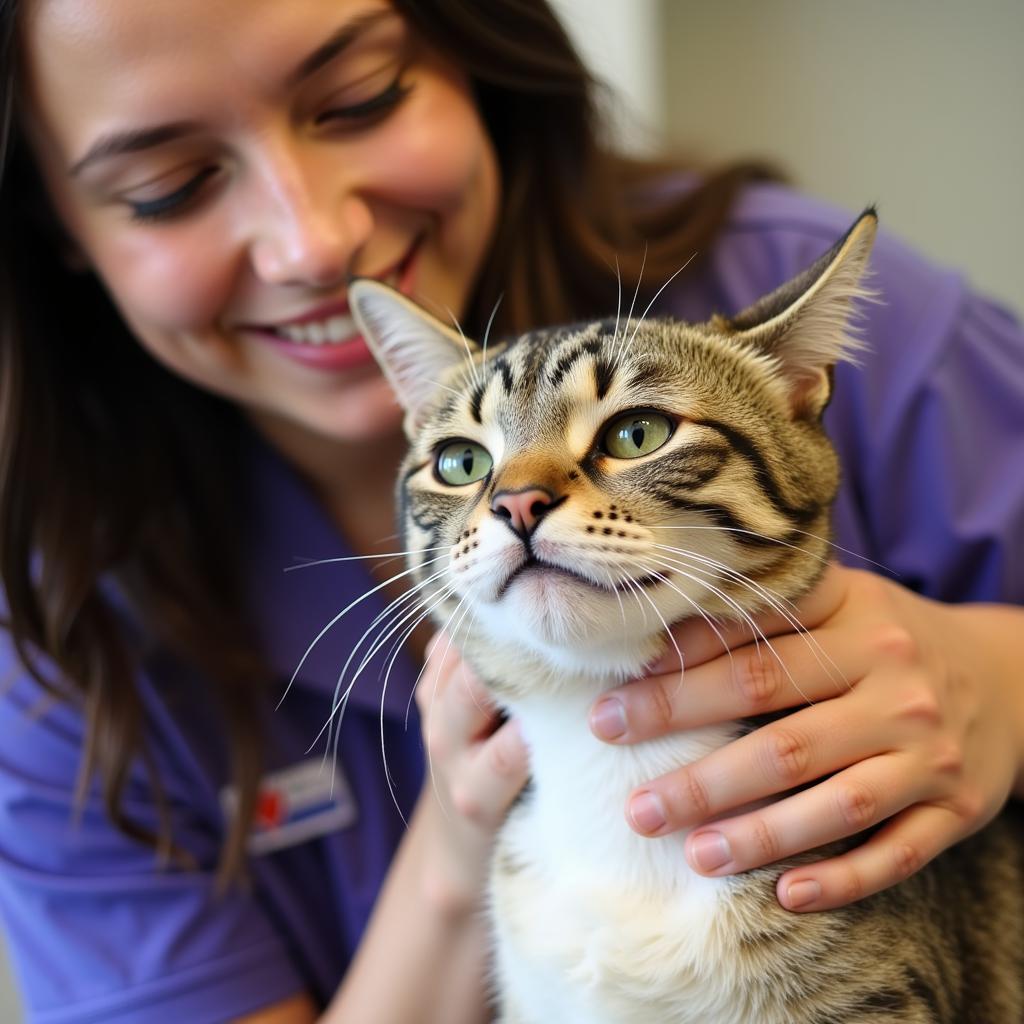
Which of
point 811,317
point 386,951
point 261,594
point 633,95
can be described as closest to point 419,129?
point 811,317

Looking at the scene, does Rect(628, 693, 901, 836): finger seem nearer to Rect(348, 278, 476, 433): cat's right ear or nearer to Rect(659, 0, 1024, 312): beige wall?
Rect(348, 278, 476, 433): cat's right ear

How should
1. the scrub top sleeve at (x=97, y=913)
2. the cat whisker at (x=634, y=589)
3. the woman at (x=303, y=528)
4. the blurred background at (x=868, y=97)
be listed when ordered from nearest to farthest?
the cat whisker at (x=634, y=589), the woman at (x=303, y=528), the scrub top sleeve at (x=97, y=913), the blurred background at (x=868, y=97)

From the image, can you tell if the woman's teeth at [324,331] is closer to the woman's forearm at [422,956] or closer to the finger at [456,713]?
the finger at [456,713]

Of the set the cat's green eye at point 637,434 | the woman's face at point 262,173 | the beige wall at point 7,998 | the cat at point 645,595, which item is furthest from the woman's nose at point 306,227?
the beige wall at point 7,998

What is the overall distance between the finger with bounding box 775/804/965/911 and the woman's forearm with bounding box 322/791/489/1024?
0.40 m

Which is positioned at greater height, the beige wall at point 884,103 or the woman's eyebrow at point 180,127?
the woman's eyebrow at point 180,127

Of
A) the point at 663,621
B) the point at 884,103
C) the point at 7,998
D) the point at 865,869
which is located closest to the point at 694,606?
the point at 663,621

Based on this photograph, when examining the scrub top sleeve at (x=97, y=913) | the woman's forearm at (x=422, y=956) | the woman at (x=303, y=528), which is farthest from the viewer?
the scrub top sleeve at (x=97, y=913)

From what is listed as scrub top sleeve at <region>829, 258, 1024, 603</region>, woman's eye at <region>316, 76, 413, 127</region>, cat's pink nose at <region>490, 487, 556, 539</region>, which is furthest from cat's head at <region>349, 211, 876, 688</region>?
scrub top sleeve at <region>829, 258, 1024, 603</region>

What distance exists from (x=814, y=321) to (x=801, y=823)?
1.28 ft

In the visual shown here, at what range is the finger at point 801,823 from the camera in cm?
70

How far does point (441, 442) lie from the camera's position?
2.74 ft

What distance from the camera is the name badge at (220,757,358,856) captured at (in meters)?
1.20

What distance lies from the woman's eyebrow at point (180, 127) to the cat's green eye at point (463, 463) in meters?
0.38
